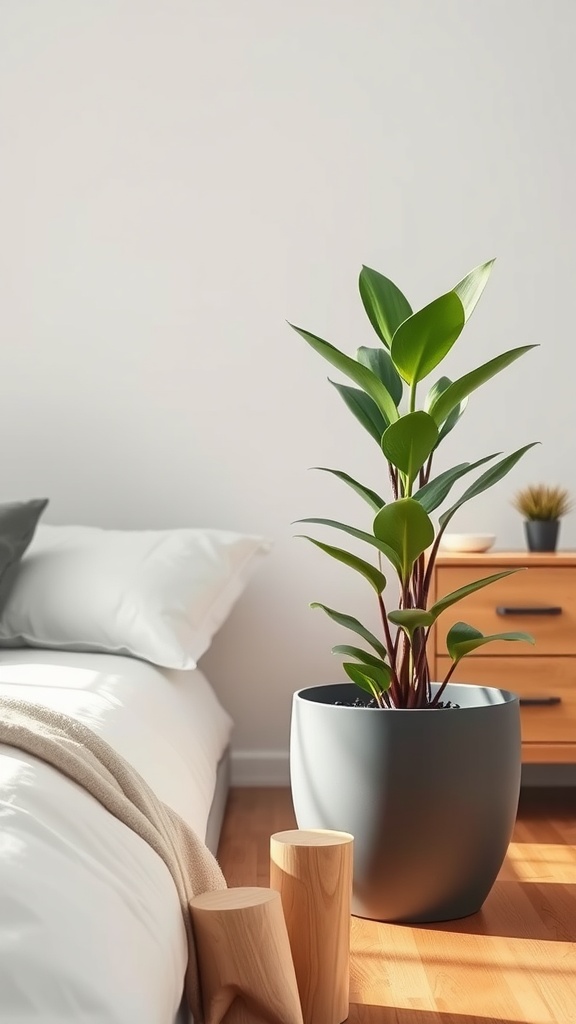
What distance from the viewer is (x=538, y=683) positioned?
288 cm

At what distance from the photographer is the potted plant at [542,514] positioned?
3.07 metres

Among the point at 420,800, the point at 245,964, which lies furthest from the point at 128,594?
the point at 245,964

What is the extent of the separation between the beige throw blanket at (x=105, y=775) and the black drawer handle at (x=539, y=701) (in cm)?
148

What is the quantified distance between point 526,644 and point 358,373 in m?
1.12

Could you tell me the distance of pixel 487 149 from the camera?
3.28 m

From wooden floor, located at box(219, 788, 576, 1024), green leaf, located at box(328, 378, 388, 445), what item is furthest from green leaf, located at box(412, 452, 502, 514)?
wooden floor, located at box(219, 788, 576, 1024)

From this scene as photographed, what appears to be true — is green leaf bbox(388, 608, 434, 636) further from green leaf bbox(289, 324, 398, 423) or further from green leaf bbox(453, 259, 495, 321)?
green leaf bbox(453, 259, 495, 321)

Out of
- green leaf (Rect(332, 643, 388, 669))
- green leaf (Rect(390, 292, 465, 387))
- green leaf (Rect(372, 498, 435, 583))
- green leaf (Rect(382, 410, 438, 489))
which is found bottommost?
green leaf (Rect(332, 643, 388, 669))

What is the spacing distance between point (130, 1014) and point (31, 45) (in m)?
2.93

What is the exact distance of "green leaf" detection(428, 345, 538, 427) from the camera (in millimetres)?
1992

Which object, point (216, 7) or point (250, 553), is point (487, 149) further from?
point (250, 553)

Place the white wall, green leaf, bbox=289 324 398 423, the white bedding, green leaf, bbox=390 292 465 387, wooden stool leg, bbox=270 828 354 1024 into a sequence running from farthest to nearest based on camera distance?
the white wall, green leaf, bbox=289 324 398 423, green leaf, bbox=390 292 465 387, wooden stool leg, bbox=270 828 354 1024, the white bedding

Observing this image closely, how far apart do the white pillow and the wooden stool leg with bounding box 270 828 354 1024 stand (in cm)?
86

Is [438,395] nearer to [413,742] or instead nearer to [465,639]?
[465,639]
